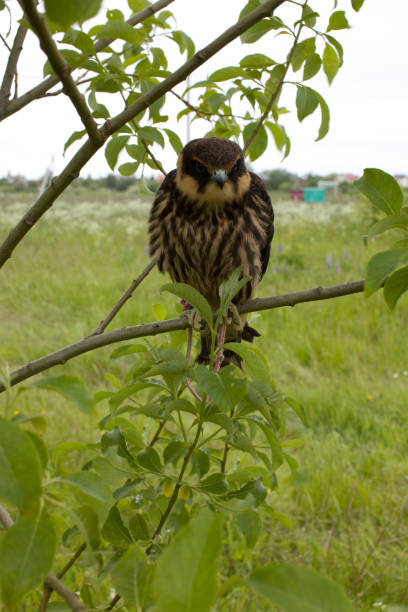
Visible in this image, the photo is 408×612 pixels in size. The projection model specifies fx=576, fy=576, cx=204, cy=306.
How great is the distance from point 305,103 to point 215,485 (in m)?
0.84

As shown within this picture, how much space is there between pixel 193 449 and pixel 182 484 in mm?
65

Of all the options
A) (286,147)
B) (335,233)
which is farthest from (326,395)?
(335,233)

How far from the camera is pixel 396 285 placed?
86 centimetres

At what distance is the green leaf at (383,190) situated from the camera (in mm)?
913

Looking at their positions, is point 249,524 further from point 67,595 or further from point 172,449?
point 67,595

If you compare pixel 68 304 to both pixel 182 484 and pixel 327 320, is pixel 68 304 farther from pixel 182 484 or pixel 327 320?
pixel 182 484

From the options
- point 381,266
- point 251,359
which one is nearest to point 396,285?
point 381,266

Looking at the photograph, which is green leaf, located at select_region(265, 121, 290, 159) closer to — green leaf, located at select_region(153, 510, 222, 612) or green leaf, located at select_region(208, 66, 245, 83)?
green leaf, located at select_region(208, 66, 245, 83)

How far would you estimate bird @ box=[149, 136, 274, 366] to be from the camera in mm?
1980

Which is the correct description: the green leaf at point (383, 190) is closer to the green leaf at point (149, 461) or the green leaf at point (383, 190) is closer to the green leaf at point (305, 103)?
the green leaf at point (305, 103)

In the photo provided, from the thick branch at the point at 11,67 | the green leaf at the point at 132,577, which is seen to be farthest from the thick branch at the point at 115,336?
the thick branch at the point at 11,67

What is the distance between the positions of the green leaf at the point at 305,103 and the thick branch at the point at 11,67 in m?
0.67

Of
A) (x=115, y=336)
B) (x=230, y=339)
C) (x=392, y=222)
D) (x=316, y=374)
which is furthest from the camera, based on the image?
(x=316, y=374)

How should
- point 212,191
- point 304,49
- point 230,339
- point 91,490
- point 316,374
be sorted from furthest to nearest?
point 316,374 → point 230,339 → point 212,191 → point 304,49 → point 91,490
